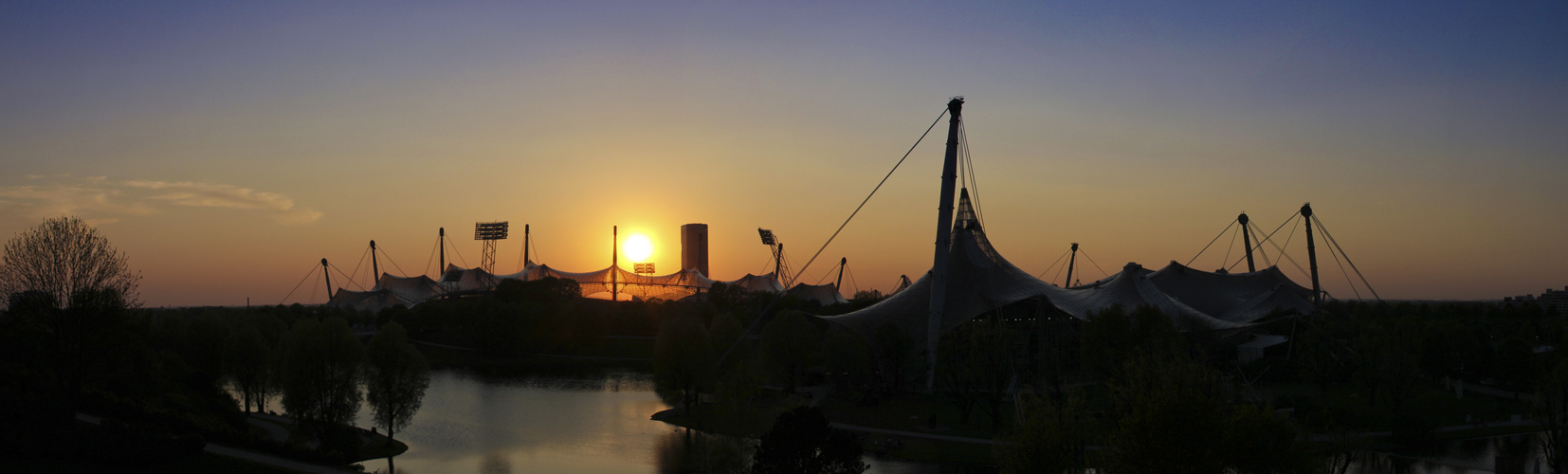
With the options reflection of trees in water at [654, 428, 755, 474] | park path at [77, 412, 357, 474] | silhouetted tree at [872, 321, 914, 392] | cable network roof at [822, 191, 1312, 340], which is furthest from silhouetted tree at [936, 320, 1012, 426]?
park path at [77, 412, 357, 474]

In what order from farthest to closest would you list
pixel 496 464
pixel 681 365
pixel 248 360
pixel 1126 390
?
pixel 681 365
pixel 248 360
pixel 496 464
pixel 1126 390

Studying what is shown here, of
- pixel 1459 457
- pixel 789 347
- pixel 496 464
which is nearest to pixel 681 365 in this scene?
pixel 789 347

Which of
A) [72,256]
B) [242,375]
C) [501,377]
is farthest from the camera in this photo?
[501,377]

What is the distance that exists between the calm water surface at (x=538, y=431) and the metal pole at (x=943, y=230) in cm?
1257

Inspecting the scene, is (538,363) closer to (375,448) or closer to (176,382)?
(176,382)

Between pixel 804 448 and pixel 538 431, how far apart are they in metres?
16.7

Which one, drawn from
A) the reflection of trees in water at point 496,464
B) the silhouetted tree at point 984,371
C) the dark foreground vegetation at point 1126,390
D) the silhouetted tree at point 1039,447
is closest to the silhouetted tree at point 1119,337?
the dark foreground vegetation at point 1126,390

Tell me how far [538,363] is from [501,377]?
9.55 m

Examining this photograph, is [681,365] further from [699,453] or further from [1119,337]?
[1119,337]

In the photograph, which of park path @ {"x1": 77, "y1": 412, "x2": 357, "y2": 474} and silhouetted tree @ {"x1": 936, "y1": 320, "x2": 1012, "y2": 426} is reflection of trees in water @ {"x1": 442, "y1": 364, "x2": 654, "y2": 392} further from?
park path @ {"x1": 77, "y1": 412, "x2": 357, "y2": 474}

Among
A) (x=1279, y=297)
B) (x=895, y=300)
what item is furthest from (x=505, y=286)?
(x=1279, y=297)

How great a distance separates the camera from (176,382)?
34.3 metres

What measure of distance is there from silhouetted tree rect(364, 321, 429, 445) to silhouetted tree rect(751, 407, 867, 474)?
15.1 m

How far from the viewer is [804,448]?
19000 millimetres
